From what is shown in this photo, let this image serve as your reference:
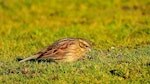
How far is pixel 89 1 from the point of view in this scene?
1888cm

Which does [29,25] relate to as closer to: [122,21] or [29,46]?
[122,21]

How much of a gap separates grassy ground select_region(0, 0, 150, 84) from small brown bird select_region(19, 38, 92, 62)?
170 millimetres

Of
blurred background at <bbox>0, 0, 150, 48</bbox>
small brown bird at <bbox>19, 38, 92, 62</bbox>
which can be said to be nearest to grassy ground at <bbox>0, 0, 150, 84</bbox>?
blurred background at <bbox>0, 0, 150, 48</bbox>

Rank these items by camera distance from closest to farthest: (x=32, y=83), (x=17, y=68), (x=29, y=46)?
(x=32, y=83), (x=17, y=68), (x=29, y=46)

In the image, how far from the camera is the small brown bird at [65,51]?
9.46m

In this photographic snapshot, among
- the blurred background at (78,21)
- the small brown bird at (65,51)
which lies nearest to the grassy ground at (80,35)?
the blurred background at (78,21)

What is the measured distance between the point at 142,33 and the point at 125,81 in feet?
15.4

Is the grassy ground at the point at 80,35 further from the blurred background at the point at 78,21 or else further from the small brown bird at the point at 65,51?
the small brown bird at the point at 65,51

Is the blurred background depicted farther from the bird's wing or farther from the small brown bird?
the bird's wing

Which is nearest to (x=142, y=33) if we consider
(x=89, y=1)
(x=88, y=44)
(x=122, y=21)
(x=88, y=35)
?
(x=88, y=35)

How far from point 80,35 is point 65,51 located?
136 inches

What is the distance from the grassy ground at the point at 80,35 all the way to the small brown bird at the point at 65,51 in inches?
6.7

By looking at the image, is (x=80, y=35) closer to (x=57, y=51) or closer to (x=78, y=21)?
(x=78, y=21)

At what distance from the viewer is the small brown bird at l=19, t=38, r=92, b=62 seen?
31.0ft
